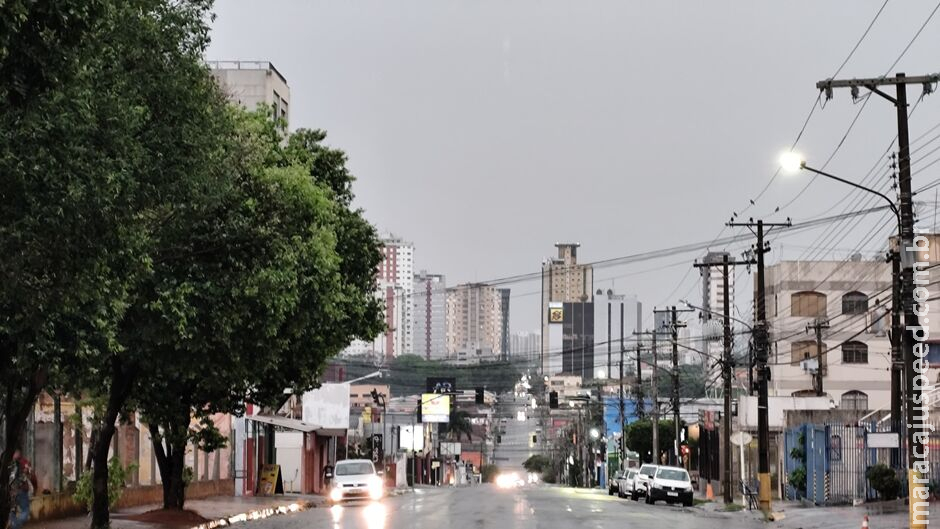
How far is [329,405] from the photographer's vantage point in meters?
90.7

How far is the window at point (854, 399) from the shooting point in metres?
96.2

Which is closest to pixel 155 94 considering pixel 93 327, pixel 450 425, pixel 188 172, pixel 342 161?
pixel 188 172

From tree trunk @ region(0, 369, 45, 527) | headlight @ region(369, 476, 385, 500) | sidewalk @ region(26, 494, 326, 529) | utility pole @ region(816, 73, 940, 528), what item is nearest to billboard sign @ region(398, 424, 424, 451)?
headlight @ region(369, 476, 385, 500)

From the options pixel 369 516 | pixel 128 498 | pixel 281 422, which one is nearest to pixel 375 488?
pixel 281 422

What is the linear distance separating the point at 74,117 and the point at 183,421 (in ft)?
67.1

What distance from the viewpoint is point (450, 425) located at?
179m

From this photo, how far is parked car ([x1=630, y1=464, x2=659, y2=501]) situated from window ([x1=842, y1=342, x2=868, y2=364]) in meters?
38.4

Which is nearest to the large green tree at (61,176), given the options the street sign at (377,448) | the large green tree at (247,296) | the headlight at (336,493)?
the large green tree at (247,296)

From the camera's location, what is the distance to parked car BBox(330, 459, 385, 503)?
54000 mm

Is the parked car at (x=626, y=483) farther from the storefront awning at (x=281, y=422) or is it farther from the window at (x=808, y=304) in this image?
the window at (x=808, y=304)

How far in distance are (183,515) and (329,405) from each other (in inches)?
2121

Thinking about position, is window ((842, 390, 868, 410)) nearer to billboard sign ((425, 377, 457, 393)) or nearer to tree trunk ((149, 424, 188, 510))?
billboard sign ((425, 377, 457, 393))

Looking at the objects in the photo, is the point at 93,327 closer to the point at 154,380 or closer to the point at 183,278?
the point at 183,278

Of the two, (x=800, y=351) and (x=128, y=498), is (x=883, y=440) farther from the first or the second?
(x=800, y=351)
